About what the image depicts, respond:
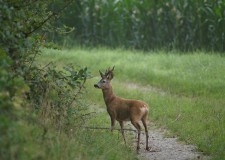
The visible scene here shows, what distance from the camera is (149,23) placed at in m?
21.5

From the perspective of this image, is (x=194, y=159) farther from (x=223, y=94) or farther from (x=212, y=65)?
(x=212, y=65)

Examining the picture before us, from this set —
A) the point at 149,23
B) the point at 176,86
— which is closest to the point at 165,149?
the point at 176,86

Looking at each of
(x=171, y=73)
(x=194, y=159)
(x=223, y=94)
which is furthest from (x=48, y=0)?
(x=171, y=73)

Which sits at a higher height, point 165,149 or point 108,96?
point 108,96

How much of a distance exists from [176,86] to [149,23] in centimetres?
623

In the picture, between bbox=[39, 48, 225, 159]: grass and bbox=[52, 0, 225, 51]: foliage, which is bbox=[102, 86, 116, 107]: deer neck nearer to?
bbox=[39, 48, 225, 159]: grass

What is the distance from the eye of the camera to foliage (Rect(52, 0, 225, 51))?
2025 centimetres

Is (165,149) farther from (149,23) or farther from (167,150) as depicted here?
(149,23)

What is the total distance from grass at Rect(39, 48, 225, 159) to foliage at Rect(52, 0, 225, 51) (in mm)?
1377

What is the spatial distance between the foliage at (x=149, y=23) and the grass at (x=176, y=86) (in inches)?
54.2

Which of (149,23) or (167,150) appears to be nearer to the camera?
(167,150)

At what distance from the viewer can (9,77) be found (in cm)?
700

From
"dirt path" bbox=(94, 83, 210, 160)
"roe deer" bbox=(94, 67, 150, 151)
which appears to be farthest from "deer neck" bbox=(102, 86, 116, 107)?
"dirt path" bbox=(94, 83, 210, 160)

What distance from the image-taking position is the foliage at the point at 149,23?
66.4 ft
